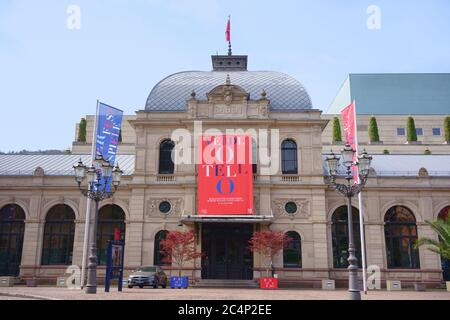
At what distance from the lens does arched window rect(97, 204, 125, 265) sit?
35625mm

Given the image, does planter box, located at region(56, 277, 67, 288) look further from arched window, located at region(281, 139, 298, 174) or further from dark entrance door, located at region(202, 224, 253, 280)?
arched window, located at region(281, 139, 298, 174)

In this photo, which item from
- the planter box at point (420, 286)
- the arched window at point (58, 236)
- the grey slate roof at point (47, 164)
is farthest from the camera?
the grey slate roof at point (47, 164)

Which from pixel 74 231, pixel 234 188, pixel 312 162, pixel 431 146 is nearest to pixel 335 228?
pixel 312 162

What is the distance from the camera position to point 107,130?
103ft

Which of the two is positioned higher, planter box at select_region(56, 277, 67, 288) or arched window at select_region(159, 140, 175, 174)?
arched window at select_region(159, 140, 175, 174)

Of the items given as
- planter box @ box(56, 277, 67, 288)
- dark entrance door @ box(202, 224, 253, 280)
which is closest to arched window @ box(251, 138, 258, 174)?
dark entrance door @ box(202, 224, 253, 280)

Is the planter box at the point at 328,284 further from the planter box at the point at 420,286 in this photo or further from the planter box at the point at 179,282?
the planter box at the point at 179,282

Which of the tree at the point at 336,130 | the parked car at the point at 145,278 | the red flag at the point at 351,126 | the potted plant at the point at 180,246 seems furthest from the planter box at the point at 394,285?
the tree at the point at 336,130

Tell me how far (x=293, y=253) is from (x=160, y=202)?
10650mm

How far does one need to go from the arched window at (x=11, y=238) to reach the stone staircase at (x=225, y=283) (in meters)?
14.5

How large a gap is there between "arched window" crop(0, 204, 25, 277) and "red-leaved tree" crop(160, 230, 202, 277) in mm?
12194

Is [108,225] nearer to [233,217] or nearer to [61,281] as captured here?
[61,281]

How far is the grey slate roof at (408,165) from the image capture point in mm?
39000
